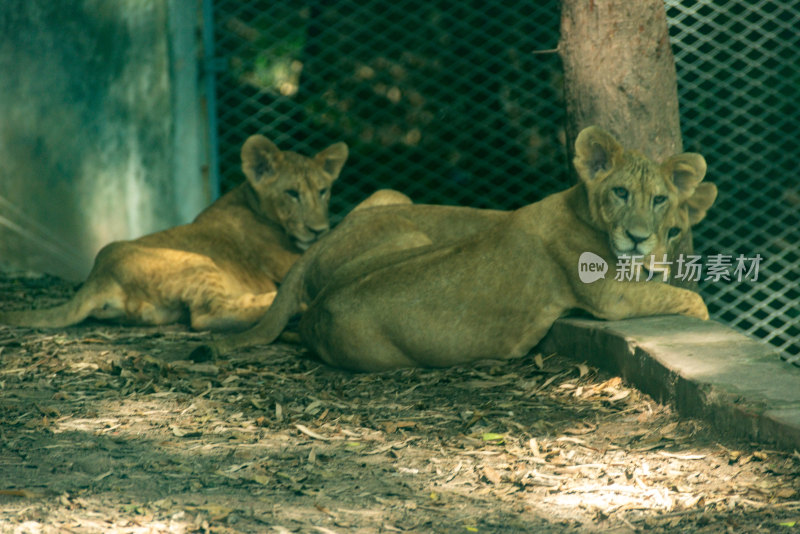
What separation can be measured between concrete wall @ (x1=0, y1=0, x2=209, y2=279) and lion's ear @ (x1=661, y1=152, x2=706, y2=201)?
3602mm

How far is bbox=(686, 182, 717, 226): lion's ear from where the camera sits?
498cm

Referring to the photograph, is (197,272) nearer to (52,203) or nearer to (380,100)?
(52,203)

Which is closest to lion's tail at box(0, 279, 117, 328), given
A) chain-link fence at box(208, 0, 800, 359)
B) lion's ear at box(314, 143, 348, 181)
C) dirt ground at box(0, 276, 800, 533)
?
dirt ground at box(0, 276, 800, 533)

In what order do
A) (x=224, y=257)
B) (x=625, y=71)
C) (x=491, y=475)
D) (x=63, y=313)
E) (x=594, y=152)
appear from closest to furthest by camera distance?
1. (x=491, y=475)
2. (x=594, y=152)
3. (x=625, y=71)
4. (x=63, y=313)
5. (x=224, y=257)

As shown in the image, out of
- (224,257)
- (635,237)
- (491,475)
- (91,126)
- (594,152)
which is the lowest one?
(491,475)

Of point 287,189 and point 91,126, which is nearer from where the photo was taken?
point 287,189

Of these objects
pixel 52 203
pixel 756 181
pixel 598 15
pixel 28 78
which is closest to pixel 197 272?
pixel 52 203

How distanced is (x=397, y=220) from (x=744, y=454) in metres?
2.81

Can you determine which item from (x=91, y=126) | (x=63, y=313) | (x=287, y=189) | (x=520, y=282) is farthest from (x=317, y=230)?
(x=520, y=282)

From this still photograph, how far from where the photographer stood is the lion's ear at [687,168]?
184 inches

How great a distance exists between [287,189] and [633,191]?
2.55m

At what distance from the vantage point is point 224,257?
6.12m

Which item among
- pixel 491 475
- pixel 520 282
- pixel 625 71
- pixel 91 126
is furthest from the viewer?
pixel 91 126

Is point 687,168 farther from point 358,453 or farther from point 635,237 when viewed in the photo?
point 358,453
